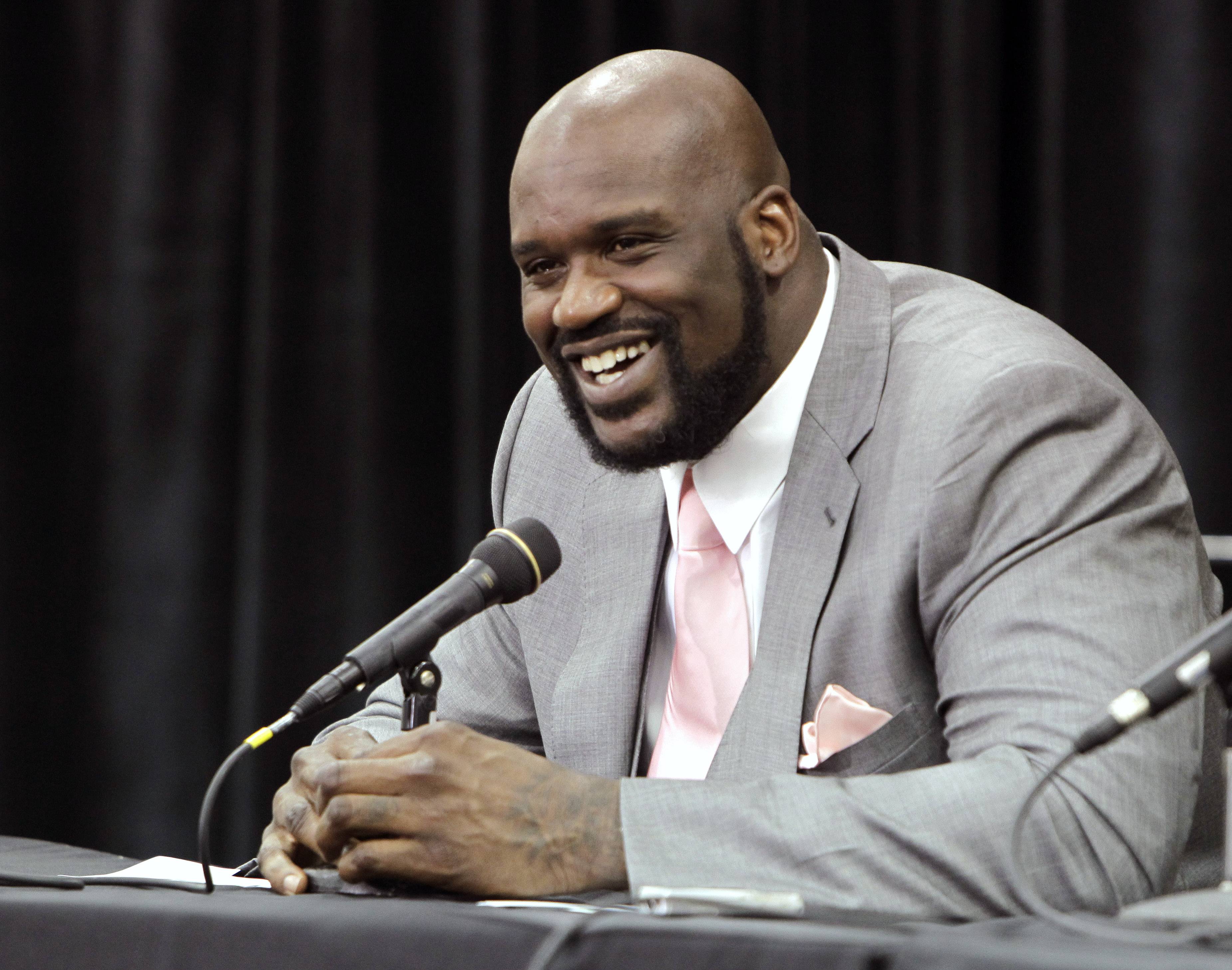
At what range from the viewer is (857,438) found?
1770 millimetres

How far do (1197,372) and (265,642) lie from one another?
6.00ft

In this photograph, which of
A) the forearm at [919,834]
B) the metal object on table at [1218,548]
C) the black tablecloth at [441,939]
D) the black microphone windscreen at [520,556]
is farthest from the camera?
the metal object on table at [1218,548]

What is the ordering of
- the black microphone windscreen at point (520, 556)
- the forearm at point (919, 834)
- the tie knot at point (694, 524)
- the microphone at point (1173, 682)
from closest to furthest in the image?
the microphone at point (1173, 682) → the forearm at point (919, 834) → the black microphone windscreen at point (520, 556) → the tie knot at point (694, 524)

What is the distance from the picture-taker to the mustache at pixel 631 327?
1.88 metres

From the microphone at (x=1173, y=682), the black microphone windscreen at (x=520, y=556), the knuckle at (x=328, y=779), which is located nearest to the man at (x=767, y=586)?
the knuckle at (x=328, y=779)

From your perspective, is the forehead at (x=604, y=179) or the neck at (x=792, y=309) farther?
the neck at (x=792, y=309)

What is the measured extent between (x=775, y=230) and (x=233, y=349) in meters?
1.61

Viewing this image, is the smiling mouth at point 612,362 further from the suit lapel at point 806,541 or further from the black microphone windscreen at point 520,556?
the black microphone windscreen at point 520,556

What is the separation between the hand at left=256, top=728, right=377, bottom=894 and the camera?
1.47 meters

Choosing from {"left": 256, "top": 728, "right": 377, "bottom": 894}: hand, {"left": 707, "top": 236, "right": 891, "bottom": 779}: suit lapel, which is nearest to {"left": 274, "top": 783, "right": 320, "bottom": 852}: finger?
{"left": 256, "top": 728, "right": 377, "bottom": 894}: hand

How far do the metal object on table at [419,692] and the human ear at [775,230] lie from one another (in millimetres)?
748

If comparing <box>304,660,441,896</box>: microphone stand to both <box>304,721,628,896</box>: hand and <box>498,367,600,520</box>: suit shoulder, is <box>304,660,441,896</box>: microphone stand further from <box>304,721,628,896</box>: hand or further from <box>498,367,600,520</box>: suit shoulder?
<box>498,367,600,520</box>: suit shoulder

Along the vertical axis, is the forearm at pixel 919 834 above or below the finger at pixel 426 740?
below

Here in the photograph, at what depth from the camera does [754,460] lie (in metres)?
1.96
